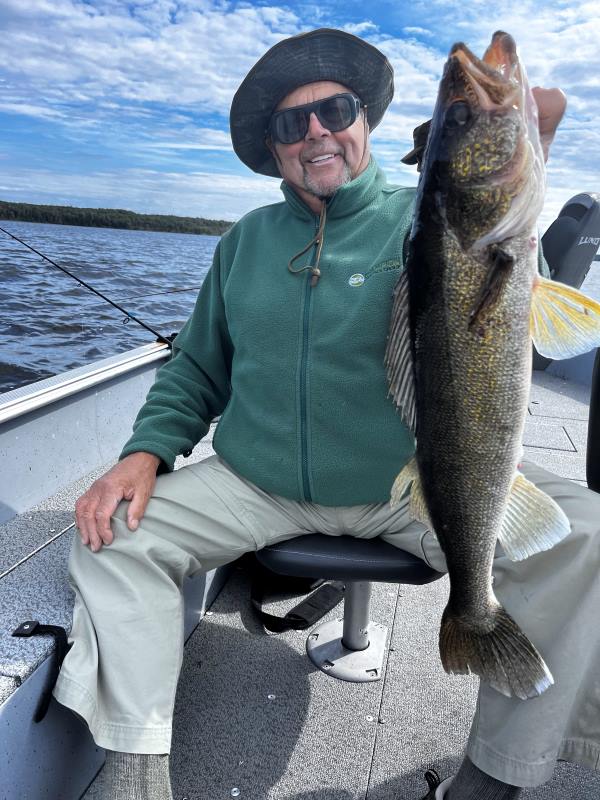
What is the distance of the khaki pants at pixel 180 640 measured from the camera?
1.71 meters

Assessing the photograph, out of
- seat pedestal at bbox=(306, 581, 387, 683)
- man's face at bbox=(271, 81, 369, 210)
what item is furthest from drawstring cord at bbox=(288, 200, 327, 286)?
seat pedestal at bbox=(306, 581, 387, 683)

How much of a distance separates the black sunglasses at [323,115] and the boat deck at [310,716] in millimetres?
1909

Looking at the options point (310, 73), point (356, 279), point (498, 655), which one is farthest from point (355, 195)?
point (498, 655)

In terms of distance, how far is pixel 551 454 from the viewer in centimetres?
434

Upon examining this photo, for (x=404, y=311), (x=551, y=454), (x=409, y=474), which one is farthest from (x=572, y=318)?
(x=551, y=454)

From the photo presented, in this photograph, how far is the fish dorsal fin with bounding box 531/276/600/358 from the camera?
155 centimetres

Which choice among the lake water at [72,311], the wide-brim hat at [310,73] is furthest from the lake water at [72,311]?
the wide-brim hat at [310,73]

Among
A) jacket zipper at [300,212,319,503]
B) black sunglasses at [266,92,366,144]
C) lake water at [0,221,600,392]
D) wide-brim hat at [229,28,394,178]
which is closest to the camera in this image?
jacket zipper at [300,212,319,503]

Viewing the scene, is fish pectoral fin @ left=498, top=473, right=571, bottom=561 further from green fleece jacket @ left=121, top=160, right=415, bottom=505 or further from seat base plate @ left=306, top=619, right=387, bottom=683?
seat base plate @ left=306, top=619, right=387, bottom=683

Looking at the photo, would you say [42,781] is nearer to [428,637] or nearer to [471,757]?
[471,757]

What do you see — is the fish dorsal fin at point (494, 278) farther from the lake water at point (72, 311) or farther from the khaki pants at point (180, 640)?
the lake water at point (72, 311)

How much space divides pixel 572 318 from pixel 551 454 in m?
3.01

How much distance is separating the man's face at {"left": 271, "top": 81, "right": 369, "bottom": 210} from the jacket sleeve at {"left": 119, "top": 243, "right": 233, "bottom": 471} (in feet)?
1.45

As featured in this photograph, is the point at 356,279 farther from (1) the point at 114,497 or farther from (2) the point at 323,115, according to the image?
(1) the point at 114,497
